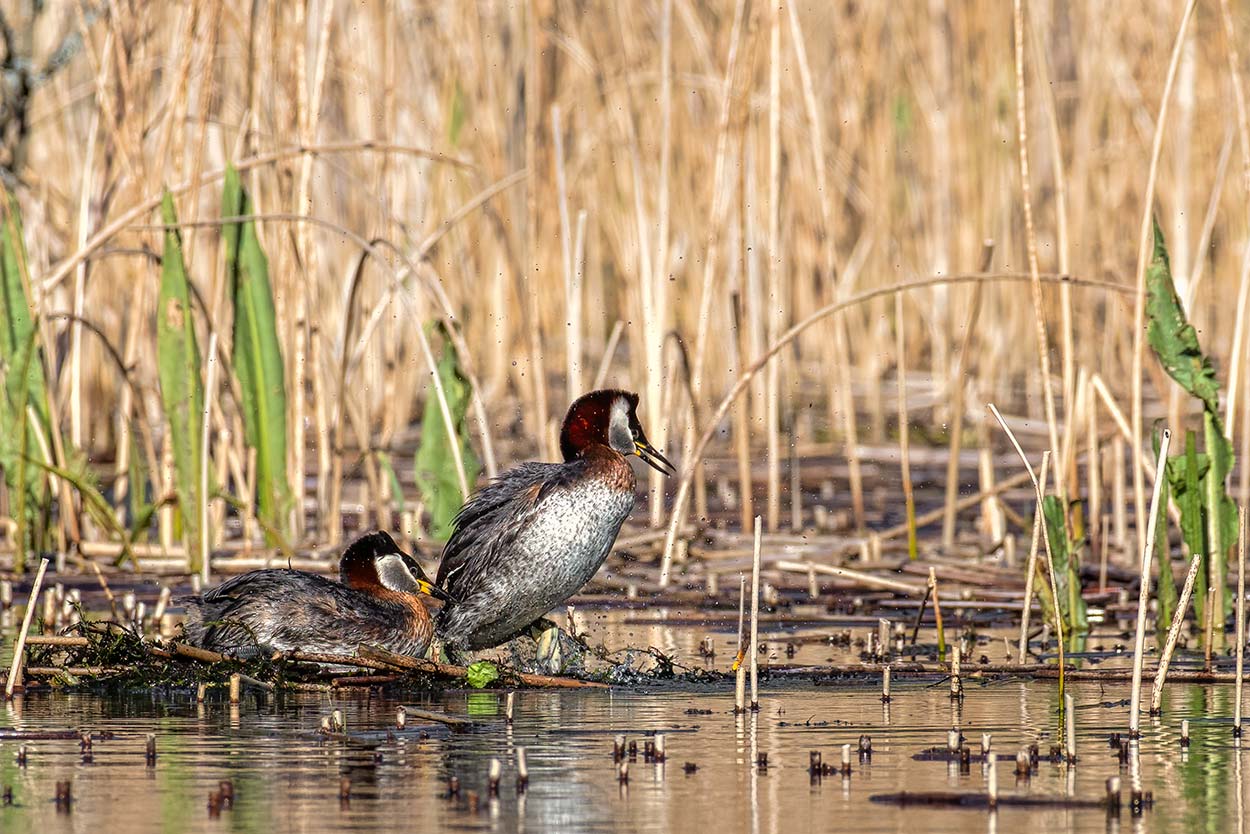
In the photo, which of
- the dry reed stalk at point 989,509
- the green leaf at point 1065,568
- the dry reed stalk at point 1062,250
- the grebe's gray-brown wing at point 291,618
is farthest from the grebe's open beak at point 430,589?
the dry reed stalk at point 989,509

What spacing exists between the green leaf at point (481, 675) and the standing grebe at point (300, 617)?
40 cm

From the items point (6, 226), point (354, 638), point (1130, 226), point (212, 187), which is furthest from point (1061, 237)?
point (1130, 226)

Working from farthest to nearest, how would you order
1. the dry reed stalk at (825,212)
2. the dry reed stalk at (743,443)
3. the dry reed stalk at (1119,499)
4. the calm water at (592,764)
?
the dry reed stalk at (743,443)
the dry reed stalk at (1119,499)
the dry reed stalk at (825,212)
the calm water at (592,764)

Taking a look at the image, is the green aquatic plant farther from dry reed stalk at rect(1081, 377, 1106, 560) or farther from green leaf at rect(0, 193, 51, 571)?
green leaf at rect(0, 193, 51, 571)

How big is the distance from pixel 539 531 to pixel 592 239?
840 cm

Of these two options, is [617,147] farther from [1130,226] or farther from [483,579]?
[483,579]

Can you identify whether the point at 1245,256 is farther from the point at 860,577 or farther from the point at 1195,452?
the point at 860,577

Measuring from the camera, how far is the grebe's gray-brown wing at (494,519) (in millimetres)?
6621

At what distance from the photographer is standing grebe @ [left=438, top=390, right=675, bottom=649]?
6547 mm

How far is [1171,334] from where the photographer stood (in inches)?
262

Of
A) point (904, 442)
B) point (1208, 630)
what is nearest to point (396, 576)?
point (1208, 630)

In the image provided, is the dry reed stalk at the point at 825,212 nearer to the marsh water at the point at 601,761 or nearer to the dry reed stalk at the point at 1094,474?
the dry reed stalk at the point at 1094,474

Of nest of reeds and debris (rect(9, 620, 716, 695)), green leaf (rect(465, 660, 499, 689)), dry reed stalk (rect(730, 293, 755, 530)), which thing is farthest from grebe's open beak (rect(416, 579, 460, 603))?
dry reed stalk (rect(730, 293, 755, 530))

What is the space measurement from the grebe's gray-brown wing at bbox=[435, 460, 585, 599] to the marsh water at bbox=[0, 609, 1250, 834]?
2.38ft
